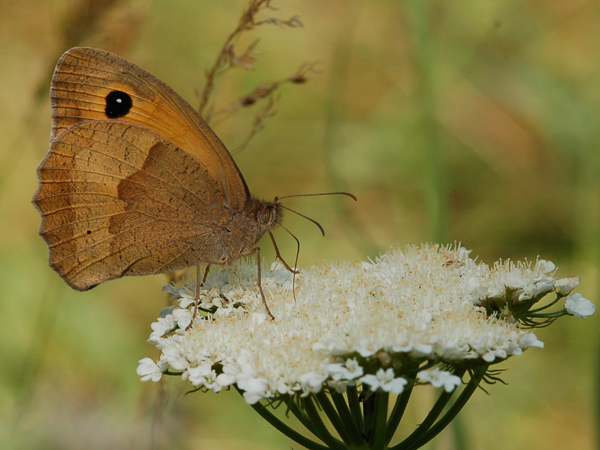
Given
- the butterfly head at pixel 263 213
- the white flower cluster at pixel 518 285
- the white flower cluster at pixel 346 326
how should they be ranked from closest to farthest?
the white flower cluster at pixel 346 326, the white flower cluster at pixel 518 285, the butterfly head at pixel 263 213

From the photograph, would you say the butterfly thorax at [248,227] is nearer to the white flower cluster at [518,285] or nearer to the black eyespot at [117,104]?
the black eyespot at [117,104]

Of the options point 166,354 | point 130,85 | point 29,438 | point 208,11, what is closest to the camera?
point 166,354

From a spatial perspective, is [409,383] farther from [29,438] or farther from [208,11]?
[208,11]

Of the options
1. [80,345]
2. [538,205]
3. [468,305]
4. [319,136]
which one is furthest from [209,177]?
[538,205]

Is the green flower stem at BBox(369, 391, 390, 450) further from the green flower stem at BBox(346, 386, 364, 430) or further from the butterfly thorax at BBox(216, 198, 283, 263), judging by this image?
the butterfly thorax at BBox(216, 198, 283, 263)

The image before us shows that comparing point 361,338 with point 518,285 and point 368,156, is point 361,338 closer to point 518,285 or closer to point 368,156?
point 518,285

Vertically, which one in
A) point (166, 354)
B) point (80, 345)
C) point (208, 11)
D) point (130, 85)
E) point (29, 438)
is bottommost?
point (29, 438)

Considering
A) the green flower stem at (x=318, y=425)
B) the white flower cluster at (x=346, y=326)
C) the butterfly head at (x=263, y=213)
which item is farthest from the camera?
the butterfly head at (x=263, y=213)

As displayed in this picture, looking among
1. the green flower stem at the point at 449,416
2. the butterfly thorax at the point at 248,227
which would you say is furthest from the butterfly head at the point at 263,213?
the green flower stem at the point at 449,416
